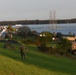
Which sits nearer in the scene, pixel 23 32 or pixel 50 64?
pixel 50 64

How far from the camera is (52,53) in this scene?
42.6m

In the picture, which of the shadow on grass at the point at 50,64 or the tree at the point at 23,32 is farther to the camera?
the tree at the point at 23,32

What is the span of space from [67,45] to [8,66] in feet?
94.0

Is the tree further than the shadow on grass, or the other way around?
the tree

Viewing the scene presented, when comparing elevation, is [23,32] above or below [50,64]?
below

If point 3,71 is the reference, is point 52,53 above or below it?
below

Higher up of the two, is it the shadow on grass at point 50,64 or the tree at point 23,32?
the shadow on grass at point 50,64

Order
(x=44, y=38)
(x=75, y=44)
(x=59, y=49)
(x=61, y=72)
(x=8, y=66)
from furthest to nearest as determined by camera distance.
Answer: (x=44, y=38), (x=75, y=44), (x=59, y=49), (x=61, y=72), (x=8, y=66)

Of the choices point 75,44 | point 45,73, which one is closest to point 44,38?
point 75,44

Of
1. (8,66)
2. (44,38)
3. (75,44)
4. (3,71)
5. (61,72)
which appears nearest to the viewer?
(3,71)

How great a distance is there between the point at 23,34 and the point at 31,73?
64.6 meters

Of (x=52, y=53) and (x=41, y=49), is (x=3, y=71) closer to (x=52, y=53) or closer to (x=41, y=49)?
(x=52, y=53)

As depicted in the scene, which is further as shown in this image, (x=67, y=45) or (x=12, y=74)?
(x=67, y=45)

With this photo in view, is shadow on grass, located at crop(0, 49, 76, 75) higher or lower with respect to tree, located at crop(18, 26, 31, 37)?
higher
